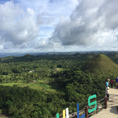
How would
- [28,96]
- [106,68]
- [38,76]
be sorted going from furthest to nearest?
[38,76]
[106,68]
[28,96]

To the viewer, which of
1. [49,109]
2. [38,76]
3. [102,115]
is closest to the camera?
[102,115]

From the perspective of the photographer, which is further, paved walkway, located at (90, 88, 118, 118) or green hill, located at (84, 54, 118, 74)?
green hill, located at (84, 54, 118, 74)

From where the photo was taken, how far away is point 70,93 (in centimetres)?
4931

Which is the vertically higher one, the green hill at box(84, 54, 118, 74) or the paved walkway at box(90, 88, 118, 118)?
the paved walkway at box(90, 88, 118, 118)

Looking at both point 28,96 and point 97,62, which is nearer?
point 28,96

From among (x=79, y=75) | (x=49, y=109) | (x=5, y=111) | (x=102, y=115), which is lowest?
(x=5, y=111)

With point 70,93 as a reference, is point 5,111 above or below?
below

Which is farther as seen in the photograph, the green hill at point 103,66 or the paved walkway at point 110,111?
the green hill at point 103,66

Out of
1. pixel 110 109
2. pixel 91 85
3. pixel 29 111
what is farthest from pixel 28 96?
pixel 110 109

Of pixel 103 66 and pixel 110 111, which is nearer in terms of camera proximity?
pixel 110 111

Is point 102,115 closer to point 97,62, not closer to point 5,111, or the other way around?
point 5,111

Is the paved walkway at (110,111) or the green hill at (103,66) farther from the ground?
the paved walkway at (110,111)

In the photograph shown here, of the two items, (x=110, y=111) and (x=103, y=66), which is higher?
(x=110, y=111)

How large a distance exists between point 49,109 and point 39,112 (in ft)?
12.3
